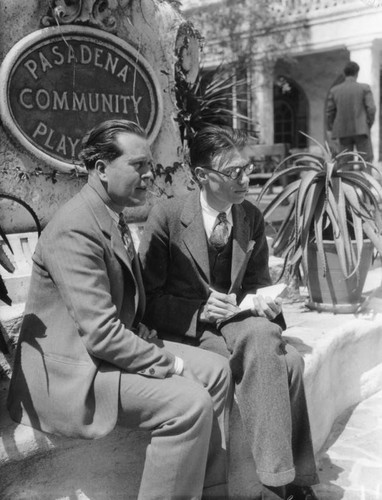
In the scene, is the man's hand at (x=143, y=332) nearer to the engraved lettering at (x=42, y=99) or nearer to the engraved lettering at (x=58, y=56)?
the engraved lettering at (x=42, y=99)

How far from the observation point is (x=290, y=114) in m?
18.0

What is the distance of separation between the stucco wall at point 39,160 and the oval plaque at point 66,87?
0.07 meters

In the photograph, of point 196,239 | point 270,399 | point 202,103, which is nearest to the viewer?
point 270,399

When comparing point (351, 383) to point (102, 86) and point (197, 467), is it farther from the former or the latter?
point (102, 86)

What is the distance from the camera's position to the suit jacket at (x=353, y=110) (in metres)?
8.51

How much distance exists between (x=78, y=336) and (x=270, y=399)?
2.49 ft

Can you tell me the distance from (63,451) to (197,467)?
0.55 metres

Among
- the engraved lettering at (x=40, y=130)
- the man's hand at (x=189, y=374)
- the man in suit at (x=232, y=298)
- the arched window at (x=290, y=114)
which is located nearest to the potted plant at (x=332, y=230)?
the man in suit at (x=232, y=298)

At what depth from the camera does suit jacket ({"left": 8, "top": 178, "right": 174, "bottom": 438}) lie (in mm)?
2068

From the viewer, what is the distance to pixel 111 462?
244cm

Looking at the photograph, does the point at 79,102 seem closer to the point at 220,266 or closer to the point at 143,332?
the point at 220,266

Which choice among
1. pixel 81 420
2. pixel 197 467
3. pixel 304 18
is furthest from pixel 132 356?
pixel 304 18

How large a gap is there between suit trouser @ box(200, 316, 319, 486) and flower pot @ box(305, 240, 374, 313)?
181cm

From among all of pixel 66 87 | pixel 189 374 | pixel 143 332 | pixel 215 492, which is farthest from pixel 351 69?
pixel 215 492
